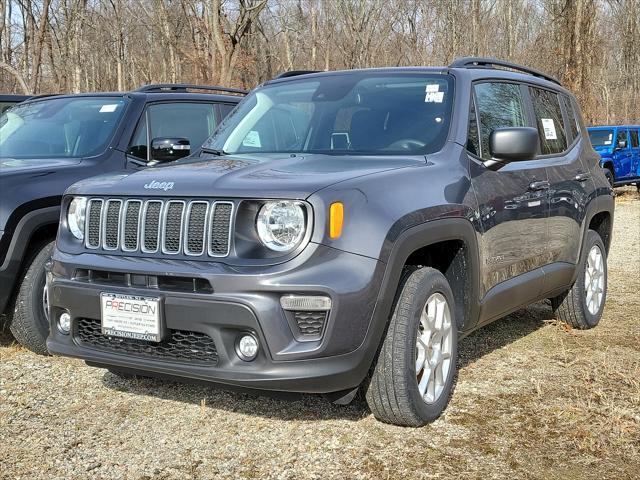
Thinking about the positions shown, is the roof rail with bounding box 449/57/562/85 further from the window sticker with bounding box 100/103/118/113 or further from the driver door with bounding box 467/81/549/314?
the window sticker with bounding box 100/103/118/113

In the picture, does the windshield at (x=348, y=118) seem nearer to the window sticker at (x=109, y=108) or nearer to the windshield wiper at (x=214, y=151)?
the windshield wiper at (x=214, y=151)

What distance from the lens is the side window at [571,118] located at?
5849mm

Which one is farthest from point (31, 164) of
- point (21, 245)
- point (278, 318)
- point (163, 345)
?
point (278, 318)

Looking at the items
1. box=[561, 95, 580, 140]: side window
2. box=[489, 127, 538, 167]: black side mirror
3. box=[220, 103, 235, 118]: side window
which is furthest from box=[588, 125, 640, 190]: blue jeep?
box=[489, 127, 538, 167]: black side mirror

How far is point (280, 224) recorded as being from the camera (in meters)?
3.27

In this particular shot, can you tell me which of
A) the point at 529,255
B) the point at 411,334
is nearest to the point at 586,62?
the point at 529,255

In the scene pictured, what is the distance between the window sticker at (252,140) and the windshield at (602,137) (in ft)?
51.1

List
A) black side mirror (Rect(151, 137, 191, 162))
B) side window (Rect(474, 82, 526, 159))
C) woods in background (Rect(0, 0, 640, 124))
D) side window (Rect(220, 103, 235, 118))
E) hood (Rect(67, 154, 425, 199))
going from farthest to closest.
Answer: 1. woods in background (Rect(0, 0, 640, 124))
2. side window (Rect(220, 103, 235, 118))
3. black side mirror (Rect(151, 137, 191, 162))
4. side window (Rect(474, 82, 526, 159))
5. hood (Rect(67, 154, 425, 199))

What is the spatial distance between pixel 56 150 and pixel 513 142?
354cm

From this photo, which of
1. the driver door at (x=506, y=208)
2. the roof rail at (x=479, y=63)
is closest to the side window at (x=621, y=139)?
the roof rail at (x=479, y=63)

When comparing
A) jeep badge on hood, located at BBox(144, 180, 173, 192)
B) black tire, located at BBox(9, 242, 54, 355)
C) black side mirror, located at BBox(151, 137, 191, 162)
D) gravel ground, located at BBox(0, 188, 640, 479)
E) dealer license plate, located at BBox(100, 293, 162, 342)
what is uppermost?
black side mirror, located at BBox(151, 137, 191, 162)

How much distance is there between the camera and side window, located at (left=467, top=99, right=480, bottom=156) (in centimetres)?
432

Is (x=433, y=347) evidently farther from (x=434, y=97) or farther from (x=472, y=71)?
(x=472, y=71)

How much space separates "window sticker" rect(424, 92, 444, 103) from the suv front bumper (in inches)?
57.6
